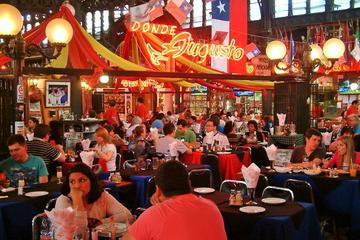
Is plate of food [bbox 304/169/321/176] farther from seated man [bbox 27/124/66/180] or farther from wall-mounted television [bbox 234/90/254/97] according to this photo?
wall-mounted television [bbox 234/90/254/97]

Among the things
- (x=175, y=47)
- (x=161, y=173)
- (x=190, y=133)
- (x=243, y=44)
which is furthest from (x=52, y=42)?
(x=243, y=44)

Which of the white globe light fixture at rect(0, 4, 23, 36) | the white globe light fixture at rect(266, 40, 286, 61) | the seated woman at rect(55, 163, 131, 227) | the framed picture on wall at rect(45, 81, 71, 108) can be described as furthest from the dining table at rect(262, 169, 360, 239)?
the framed picture on wall at rect(45, 81, 71, 108)

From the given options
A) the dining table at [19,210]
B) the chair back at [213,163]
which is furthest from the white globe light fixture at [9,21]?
the chair back at [213,163]

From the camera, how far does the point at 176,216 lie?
266 cm

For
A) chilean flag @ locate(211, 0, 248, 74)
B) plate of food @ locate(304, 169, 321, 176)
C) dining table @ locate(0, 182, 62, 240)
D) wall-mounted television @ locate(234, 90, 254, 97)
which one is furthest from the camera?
wall-mounted television @ locate(234, 90, 254, 97)

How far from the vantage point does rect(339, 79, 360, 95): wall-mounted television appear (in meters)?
19.2

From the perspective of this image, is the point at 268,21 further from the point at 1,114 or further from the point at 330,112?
the point at 1,114

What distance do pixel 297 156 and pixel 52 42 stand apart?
415 centimetres

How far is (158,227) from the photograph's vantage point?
264cm

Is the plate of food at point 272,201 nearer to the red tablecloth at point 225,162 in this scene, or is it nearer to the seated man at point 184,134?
the red tablecloth at point 225,162

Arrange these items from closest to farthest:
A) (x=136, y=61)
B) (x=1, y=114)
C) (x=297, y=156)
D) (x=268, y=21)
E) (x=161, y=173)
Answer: (x=161, y=173) → (x=1, y=114) → (x=297, y=156) → (x=136, y=61) → (x=268, y=21)

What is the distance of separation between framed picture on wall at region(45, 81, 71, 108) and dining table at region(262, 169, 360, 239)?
934 cm

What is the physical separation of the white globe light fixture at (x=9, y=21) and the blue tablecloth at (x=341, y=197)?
4.28 meters

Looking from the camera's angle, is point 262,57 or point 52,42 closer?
point 52,42
